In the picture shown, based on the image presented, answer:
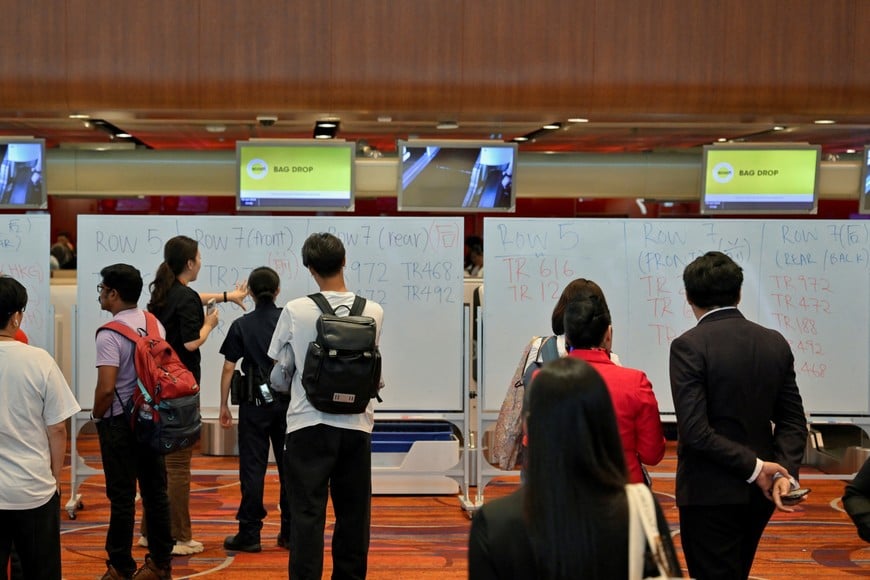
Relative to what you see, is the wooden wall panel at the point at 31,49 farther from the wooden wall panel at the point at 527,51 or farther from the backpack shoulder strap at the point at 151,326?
the backpack shoulder strap at the point at 151,326

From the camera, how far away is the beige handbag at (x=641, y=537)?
5.39ft

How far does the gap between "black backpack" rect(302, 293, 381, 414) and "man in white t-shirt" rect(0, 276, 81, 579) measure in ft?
2.72

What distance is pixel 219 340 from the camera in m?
6.98

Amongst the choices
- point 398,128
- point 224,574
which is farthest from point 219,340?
point 398,128

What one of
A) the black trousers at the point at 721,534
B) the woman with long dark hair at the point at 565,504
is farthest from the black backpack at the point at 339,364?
the woman with long dark hair at the point at 565,504

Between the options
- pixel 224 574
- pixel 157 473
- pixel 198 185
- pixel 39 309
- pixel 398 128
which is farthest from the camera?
pixel 198 185

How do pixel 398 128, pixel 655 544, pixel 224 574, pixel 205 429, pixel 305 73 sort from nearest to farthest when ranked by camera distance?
pixel 655 544
pixel 224 574
pixel 305 73
pixel 205 429
pixel 398 128

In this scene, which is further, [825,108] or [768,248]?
[825,108]

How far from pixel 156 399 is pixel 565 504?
3.05m

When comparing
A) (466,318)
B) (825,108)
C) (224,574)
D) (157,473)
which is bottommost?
(224,574)

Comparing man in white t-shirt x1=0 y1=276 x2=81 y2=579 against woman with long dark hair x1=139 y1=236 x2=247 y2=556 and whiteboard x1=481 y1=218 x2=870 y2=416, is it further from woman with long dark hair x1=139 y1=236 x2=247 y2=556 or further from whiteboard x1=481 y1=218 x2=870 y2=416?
whiteboard x1=481 y1=218 x2=870 y2=416

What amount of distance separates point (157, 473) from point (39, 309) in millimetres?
2405

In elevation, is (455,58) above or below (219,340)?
above

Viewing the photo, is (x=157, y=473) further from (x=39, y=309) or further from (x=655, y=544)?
(x=655, y=544)
